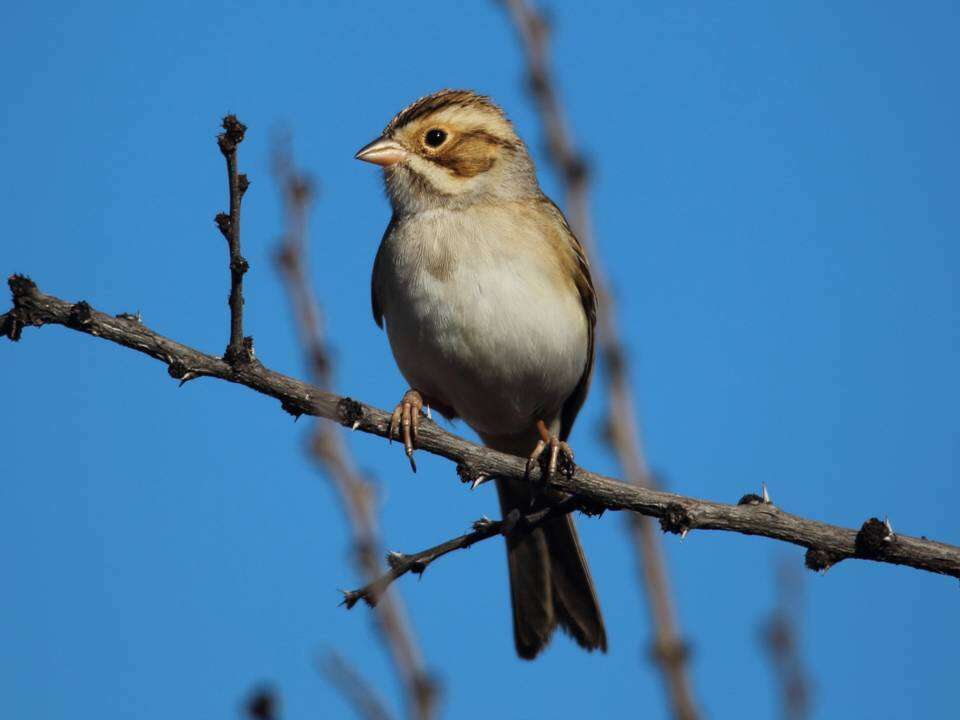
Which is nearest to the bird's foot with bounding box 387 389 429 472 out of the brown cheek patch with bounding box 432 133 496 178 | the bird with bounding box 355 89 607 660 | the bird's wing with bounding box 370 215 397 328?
the bird with bounding box 355 89 607 660

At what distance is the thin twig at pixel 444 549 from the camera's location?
343cm

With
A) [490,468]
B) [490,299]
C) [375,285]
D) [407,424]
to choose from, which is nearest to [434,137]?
[375,285]

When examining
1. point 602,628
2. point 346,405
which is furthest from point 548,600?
point 346,405

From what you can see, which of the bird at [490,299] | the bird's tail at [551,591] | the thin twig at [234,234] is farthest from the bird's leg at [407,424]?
the bird's tail at [551,591]

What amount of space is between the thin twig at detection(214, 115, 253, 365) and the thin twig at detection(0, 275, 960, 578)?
0.22 ft

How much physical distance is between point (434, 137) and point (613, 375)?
315cm

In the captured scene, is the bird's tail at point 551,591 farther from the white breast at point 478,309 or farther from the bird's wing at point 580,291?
the bird's wing at point 580,291

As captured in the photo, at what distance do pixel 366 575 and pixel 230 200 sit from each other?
1201mm

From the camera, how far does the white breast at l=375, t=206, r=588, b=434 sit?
5.93m

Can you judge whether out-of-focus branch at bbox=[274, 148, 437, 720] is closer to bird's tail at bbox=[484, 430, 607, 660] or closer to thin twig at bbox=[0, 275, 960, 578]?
thin twig at bbox=[0, 275, 960, 578]

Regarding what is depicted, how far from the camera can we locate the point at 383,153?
6.45 meters

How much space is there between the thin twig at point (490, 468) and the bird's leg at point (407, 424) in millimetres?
68

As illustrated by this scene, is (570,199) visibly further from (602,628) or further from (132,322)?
(602,628)

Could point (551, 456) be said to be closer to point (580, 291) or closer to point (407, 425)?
point (407, 425)
